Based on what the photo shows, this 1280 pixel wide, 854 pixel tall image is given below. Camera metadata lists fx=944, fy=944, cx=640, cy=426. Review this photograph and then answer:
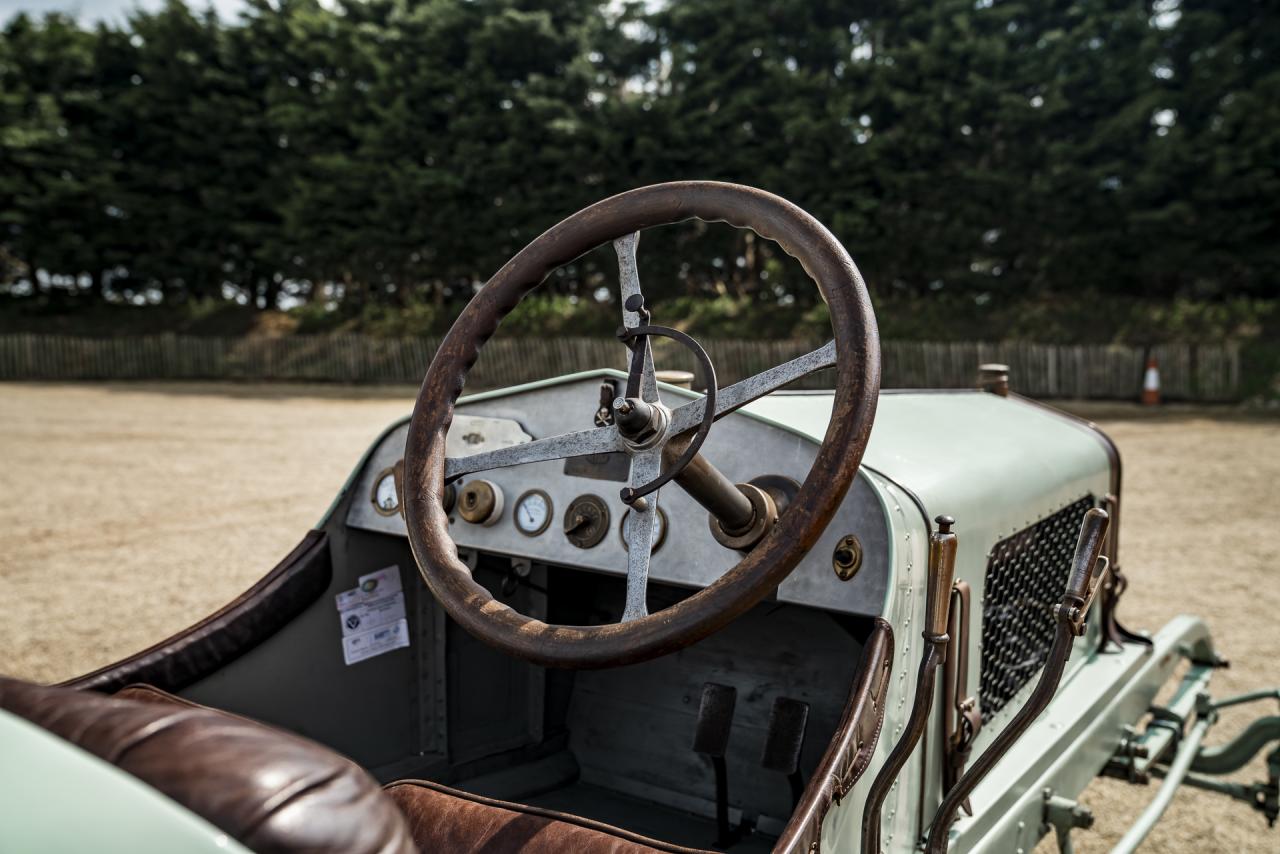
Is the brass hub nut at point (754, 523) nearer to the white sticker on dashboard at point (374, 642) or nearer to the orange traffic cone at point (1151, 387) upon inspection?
the white sticker on dashboard at point (374, 642)

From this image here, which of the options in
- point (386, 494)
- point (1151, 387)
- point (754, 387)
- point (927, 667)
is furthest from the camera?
point (1151, 387)

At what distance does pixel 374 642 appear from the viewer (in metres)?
2.35

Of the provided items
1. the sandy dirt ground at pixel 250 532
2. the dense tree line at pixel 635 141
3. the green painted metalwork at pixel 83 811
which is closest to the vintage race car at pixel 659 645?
the green painted metalwork at pixel 83 811

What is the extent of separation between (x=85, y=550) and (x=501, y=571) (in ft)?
19.3

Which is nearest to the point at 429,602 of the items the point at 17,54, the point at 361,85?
the point at 361,85

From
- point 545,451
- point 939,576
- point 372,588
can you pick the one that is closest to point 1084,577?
point 939,576

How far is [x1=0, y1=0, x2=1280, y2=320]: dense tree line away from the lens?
20.8m

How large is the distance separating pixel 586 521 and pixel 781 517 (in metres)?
0.63

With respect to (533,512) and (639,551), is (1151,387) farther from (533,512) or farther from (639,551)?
(639,551)

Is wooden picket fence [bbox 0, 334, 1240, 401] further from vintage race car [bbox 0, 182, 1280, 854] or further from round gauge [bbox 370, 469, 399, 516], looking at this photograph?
round gauge [bbox 370, 469, 399, 516]

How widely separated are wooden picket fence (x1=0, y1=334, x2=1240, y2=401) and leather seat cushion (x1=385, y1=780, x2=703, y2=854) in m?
13.9

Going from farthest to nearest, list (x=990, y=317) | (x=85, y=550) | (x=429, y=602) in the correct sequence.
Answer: (x=990, y=317) < (x=85, y=550) < (x=429, y=602)

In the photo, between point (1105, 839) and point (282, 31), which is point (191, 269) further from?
point (1105, 839)

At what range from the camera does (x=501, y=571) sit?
257 centimetres
